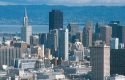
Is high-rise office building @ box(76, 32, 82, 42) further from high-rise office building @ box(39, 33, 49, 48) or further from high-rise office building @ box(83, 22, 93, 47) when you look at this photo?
high-rise office building @ box(39, 33, 49, 48)

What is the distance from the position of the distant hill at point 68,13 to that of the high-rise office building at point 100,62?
33.4 m

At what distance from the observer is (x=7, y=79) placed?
140 feet

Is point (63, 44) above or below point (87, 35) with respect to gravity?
below

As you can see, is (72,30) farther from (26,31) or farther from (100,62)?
(100,62)

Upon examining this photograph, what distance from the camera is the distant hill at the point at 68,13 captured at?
8106cm

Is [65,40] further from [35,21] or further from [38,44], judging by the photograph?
[35,21]

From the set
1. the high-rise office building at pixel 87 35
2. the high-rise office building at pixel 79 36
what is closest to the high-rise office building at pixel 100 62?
the high-rise office building at pixel 87 35

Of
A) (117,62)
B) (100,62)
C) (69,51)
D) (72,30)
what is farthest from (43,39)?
(100,62)

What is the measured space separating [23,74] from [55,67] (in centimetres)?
646

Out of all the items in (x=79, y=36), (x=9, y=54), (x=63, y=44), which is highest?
(x=79, y=36)

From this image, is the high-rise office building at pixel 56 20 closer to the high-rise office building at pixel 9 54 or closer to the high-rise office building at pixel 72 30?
the high-rise office building at pixel 72 30

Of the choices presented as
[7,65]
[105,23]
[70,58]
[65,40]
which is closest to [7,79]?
[7,65]

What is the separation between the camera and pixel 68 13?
84.0m

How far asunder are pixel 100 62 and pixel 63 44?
65.5 ft
